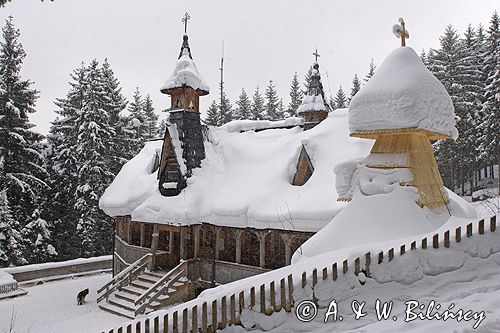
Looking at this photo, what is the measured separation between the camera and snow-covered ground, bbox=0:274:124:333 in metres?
16.5

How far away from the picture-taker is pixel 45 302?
21438 millimetres

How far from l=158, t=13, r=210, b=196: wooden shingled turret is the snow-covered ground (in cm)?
702

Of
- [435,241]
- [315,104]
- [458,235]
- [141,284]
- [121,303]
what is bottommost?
[121,303]

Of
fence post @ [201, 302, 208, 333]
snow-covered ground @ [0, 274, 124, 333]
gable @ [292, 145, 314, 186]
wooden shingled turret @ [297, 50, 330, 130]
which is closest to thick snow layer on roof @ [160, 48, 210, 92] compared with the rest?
wooden shingled turret @ [297, 50, 330, 130]

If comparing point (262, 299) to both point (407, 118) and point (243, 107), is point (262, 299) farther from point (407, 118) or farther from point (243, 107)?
point (243, 107)

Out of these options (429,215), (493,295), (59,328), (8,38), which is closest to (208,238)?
(59,328)

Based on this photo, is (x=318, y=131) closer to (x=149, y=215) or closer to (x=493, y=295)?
(x=149, y=215)

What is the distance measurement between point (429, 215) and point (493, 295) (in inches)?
165

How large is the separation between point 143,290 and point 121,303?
115cm

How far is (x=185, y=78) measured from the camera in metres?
22.5

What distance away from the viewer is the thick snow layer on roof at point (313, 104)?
25.3 meters

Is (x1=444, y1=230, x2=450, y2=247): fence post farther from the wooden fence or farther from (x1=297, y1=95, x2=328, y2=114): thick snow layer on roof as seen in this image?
(x1=297, y1=95, x2=328, y2=114): thick snow layer on roof

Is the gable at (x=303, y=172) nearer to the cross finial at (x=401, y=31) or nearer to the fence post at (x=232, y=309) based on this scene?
the cross finial at (x=401, y=31)

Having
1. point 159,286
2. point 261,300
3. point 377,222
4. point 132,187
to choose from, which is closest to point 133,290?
point 159,286
